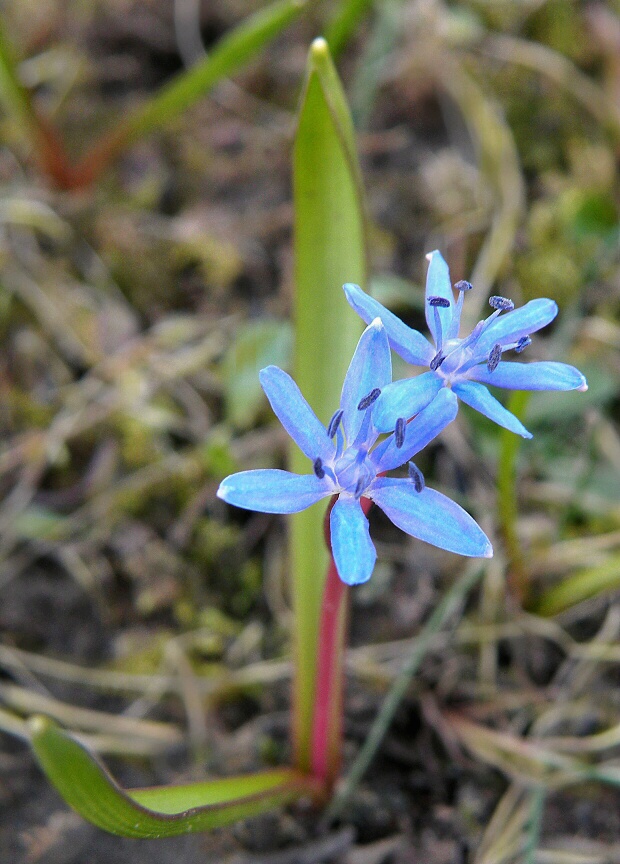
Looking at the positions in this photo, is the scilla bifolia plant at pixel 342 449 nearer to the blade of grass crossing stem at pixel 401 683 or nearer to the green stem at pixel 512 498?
the blade of grass crossing stem at pixel 401 683

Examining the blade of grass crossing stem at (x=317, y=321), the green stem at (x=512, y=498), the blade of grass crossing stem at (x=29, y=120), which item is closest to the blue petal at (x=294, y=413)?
the blade of grass crossing stem at (x=317, y=321)

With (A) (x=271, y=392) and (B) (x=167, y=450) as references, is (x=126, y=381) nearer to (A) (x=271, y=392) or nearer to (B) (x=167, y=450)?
(B) (x=167, y=450)

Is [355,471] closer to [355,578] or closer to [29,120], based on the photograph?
[355,578]

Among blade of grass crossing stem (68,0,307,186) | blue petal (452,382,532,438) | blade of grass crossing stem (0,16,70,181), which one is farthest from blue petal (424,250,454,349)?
blade of grass crossing stem (0,16,70,181)

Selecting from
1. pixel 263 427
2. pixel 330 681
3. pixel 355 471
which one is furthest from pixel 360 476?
pixel 263 427

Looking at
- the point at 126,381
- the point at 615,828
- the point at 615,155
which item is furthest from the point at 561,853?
the point at 615,155

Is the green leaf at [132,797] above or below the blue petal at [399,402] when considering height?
below

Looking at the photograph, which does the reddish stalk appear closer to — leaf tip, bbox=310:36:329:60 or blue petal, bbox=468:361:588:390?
blue petal, bbox=468:361:588:390
